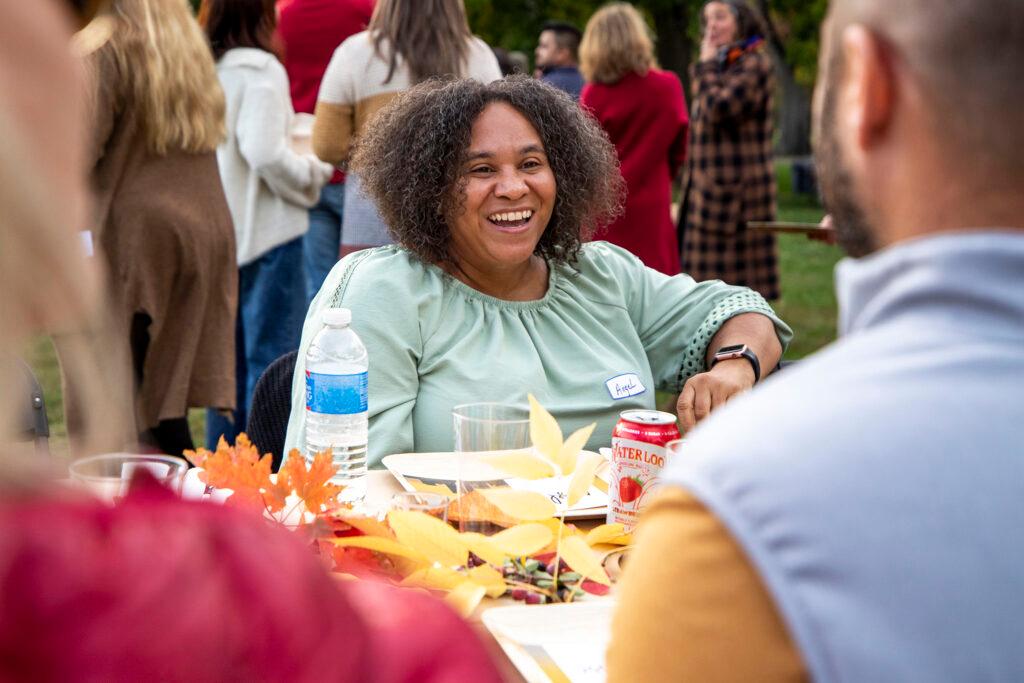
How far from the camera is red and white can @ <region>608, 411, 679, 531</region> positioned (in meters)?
1.90

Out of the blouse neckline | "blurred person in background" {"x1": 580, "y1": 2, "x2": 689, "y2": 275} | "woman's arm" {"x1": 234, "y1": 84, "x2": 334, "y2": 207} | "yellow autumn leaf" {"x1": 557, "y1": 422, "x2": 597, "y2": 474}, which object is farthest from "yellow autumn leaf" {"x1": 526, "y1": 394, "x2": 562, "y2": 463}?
"blurred person in background" {"x1": 580, "y1": 2, "x2": 689, "y2": 275}

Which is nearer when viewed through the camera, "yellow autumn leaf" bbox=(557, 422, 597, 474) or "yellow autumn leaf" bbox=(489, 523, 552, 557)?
"yellow autumn leaf" bbox=(489, 523, 552, 557)

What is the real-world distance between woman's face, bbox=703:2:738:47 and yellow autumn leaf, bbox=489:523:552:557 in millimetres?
5604

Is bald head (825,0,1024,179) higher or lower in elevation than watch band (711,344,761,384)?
higher

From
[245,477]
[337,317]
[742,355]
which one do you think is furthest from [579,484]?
[742,355]

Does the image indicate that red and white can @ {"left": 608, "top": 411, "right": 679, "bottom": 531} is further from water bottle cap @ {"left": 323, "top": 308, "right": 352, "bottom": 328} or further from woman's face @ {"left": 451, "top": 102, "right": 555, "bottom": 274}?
woman's face @ {"left": 451, "top": 102, "right": 555, "bottom": 274}

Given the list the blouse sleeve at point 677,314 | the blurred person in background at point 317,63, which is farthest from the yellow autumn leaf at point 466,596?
the blurred person in background at point 317,63

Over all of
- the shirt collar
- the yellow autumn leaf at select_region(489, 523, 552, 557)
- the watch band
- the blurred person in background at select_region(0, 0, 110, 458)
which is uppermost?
the blurred person in background at select_region(0, 0, 110, 458)

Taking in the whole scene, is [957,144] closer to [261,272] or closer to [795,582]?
[795,582]

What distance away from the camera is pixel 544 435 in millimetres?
1771

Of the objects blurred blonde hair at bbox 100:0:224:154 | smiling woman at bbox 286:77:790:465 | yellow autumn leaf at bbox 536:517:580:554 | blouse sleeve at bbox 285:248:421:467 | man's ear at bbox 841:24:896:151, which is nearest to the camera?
man's ear at bbox 841:24:896:151

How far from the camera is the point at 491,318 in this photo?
9.24 feet

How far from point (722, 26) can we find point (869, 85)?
240 inches

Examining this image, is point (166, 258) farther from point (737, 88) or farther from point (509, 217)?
point (737, 88)
